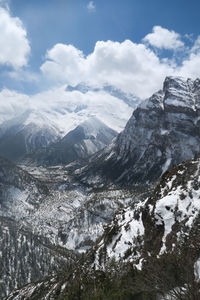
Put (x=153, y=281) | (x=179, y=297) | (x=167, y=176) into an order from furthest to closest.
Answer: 1. (x=167, y=176)
2. (x=153, y=281)
3. (x=179, y=297)

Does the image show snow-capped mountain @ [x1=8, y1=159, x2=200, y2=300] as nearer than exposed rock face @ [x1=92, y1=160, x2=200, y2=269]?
Yes

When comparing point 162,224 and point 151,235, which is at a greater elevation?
point 162,224

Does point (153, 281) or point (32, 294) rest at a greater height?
point (153, 281)

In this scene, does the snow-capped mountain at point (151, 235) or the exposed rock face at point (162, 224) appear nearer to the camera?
the snow-capped mountain at point (151, 235)

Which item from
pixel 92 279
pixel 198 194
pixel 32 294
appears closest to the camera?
pixel 198 194

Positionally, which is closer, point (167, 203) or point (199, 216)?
point (199, 216)

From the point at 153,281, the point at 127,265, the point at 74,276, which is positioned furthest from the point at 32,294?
the point at 153,281

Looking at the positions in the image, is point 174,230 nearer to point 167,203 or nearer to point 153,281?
point 167,203

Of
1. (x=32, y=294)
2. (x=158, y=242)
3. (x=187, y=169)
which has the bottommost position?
(x=32, y=294)

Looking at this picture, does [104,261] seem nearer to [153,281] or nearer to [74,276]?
[74,276]

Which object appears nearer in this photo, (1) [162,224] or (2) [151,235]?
(1) [162,224]
